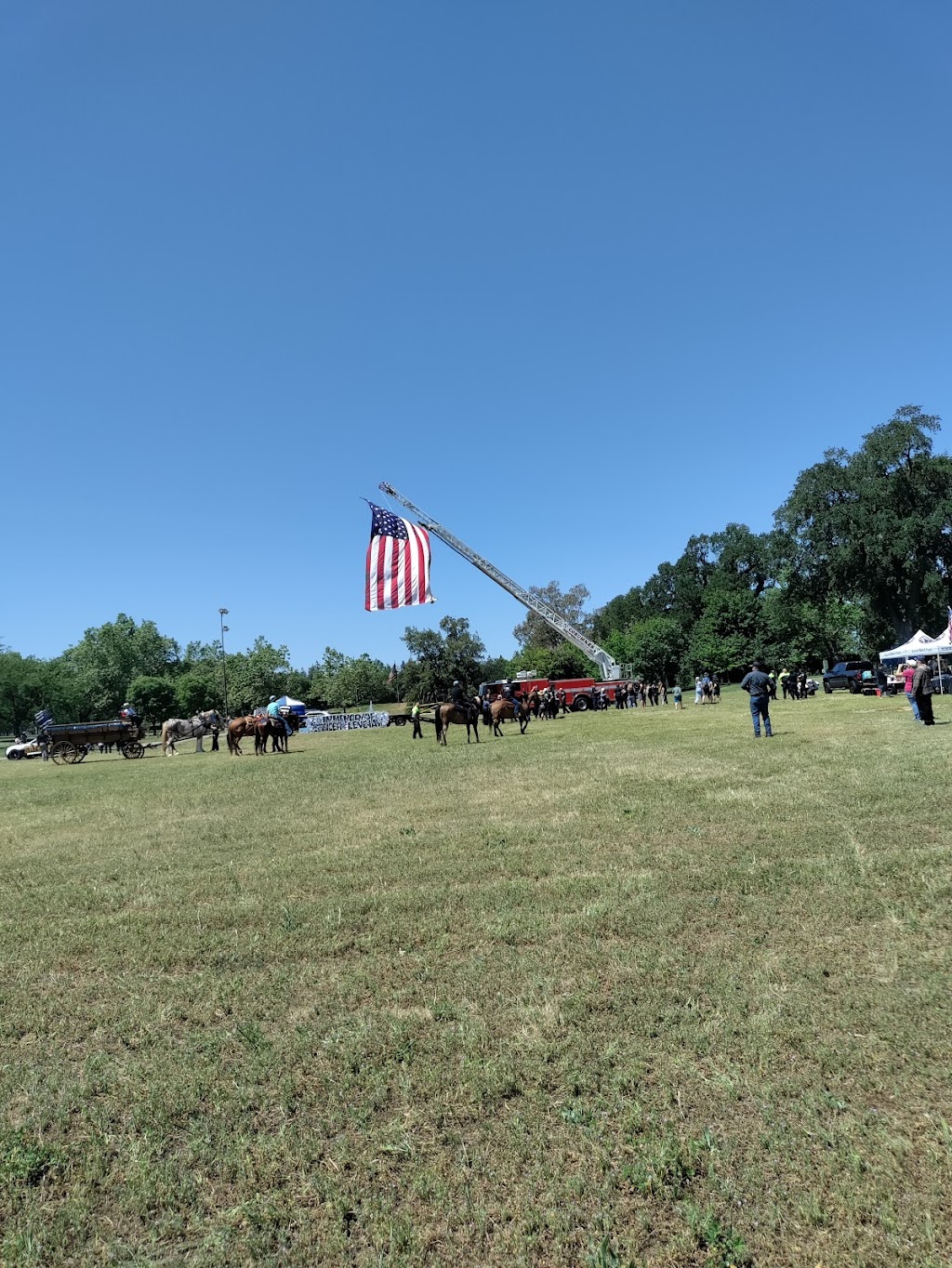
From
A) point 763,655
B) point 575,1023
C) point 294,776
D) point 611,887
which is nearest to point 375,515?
point 294,776

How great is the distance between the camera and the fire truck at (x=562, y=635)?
45.9m

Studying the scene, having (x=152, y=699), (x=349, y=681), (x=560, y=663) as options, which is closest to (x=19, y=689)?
(x=152, y=699)

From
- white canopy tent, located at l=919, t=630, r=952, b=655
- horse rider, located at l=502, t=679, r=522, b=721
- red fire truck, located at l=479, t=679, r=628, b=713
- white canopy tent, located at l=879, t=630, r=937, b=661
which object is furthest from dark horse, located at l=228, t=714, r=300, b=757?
white canopy tent, located at l=879, t=630, r=937, b=661

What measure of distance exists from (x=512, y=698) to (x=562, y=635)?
45.4ft

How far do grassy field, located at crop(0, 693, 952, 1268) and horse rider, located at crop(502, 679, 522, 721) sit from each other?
21206mm

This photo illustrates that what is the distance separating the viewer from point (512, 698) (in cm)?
3859

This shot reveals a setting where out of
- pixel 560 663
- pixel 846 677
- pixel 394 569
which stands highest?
pixel 394 569

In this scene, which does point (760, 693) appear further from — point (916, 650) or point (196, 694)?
point (196, 694)

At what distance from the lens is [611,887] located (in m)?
6.14

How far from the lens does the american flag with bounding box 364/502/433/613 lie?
29.0 metres

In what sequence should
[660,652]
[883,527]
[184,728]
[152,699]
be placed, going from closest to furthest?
[184,728], [883,527], [660,652], [152,699]

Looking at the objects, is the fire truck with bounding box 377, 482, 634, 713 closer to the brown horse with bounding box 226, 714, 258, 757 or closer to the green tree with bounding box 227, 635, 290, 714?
the brown horse with bounding box 226, 714, 258, 757

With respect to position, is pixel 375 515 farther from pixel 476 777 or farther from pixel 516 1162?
pixel 516 1162

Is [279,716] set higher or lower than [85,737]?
higher
